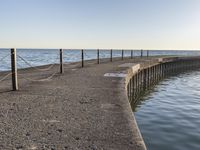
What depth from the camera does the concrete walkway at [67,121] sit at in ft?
12.6

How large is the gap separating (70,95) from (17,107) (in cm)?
188

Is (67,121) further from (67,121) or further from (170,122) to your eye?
(170,122)

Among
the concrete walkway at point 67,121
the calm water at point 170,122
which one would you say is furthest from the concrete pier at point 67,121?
the calm water at point 170,122

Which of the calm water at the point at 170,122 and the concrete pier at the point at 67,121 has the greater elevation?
the concrete pier at the point at 67,121

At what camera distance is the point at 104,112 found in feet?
18.2

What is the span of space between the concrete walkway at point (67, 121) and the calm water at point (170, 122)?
1.57 metres

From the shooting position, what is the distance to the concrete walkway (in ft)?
12.6

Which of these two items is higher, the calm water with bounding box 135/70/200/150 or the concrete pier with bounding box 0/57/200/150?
the concrete pier with bounding box 0/57/200/150

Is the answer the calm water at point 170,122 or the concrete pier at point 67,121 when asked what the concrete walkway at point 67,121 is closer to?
the concrete pier at point 67,121

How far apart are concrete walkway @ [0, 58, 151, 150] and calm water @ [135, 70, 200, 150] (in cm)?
157

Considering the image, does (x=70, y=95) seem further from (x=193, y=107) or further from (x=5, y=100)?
(x=193, y=107)

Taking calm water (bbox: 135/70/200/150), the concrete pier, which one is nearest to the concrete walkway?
the concrete pier

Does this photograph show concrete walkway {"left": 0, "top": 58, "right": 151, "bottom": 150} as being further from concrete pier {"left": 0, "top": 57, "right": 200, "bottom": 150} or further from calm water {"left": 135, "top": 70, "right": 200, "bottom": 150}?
calm water {"left": 135, "top": 70, "right": 200, "bottom": 150}

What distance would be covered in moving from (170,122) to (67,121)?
5.19 m
